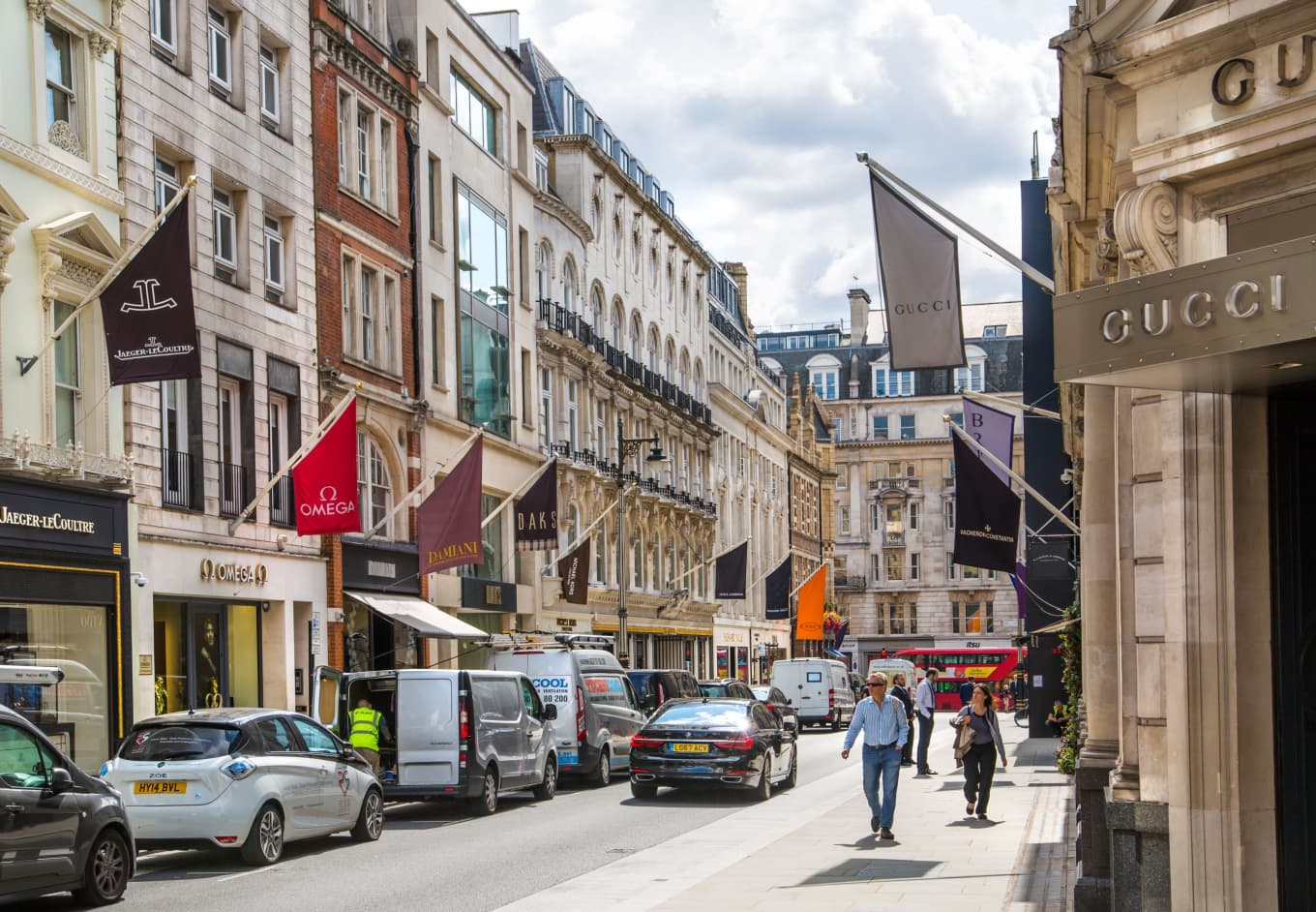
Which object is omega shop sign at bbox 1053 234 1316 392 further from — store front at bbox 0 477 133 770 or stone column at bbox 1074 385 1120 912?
store front at bbox 0 477 133 770

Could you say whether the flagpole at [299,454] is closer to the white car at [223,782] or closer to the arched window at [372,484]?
the arched window at [372,484]

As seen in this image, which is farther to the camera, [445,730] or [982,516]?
[982,516]

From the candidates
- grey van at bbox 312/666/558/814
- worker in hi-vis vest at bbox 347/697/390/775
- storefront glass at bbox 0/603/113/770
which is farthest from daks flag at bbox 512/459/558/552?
worker in hi-vis vest at bbox 347/697/390/775

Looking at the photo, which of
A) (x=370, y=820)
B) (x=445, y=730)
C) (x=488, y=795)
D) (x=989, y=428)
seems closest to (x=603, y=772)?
(x=488, y=795)

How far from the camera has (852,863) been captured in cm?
1733

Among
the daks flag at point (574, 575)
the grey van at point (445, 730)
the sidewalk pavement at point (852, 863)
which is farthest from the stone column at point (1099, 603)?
the daks flag at point (574, 575)

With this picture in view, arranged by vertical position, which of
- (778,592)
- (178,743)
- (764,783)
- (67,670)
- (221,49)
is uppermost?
(221,49)

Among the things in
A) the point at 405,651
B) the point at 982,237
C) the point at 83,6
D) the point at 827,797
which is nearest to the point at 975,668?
the point at 405,651

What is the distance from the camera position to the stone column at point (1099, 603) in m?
14.5

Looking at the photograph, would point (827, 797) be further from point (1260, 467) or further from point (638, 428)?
point (638, 428)

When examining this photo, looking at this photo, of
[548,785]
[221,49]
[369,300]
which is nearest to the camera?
[548,785]

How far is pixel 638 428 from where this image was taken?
59.9 meters

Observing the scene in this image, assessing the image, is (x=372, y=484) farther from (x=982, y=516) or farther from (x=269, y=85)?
(x=982, y=516)

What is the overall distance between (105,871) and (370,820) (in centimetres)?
562
